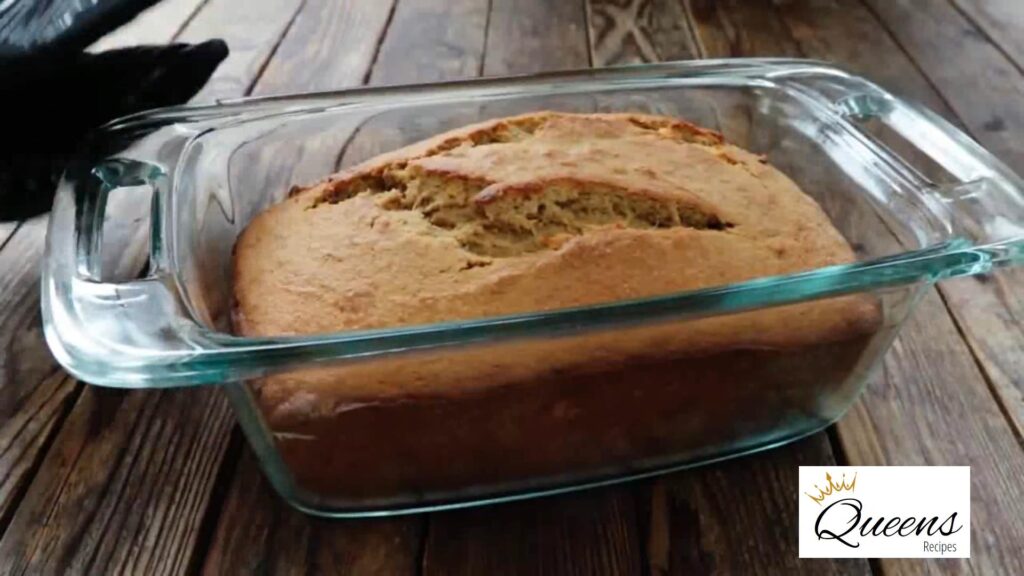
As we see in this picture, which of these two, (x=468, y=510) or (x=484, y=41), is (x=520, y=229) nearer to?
(x=468, y=510)

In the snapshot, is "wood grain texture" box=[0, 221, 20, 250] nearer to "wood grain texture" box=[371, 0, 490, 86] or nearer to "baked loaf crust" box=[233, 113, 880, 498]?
"baked loaf crust" box=[233, 113, 880, 498]

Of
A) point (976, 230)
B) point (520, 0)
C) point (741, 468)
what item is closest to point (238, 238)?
point (741, 468)

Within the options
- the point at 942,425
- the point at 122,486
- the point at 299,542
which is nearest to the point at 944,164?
the point at 942,425

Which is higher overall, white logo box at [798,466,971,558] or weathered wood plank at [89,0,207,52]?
weathered wood plank at [89,0,207,52]

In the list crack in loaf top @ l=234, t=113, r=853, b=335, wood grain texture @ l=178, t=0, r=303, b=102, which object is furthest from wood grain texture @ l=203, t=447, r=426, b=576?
wood grain texture @ l=178, t=0, r=303, b=102

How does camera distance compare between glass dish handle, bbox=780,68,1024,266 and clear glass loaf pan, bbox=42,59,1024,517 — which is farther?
glass dish handle, bbox=780,68,1024,266

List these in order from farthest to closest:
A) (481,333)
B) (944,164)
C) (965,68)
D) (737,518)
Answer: (965,68) → (944,164) → (737,518) → (481,333)
